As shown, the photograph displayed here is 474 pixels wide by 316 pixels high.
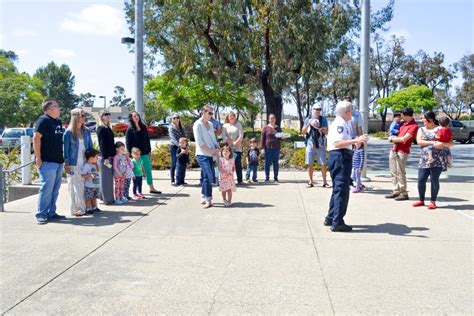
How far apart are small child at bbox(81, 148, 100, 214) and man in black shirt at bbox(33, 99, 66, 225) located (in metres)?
0.51

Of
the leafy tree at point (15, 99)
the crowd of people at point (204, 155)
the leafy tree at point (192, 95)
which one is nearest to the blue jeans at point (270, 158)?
the crowd of people at point (204, 155)

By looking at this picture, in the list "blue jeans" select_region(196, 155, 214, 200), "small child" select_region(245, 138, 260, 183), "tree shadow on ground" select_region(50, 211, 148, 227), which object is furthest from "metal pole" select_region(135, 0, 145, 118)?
"tree shadow on ground" select_region(50, 211, 148, 227)

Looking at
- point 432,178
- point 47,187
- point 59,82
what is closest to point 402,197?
point 432,178

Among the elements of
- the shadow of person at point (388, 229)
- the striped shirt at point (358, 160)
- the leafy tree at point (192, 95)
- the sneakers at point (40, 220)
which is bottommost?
the shadow of person at point (388, 229)

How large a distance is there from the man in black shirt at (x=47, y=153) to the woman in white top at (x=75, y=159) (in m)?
0.16

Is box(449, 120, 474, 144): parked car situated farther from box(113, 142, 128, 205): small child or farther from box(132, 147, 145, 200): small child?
box(113, 142, 128, 205): small child

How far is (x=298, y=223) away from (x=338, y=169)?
114cm

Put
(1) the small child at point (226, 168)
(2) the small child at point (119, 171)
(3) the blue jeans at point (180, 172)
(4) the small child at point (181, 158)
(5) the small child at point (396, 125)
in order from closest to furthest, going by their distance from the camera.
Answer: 1. (1) the small child at point (226, 168)
2. (2) the small child at point (119, 171)
3. (5) the small child at point (396, 125)
4. (4) the small child at point (181, 158)
5. (3) the blue jeans at point (180, 172)

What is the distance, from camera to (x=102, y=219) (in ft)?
24.1

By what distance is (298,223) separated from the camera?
7070 millimetres

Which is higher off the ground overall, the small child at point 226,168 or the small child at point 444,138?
the small child at point 444,138

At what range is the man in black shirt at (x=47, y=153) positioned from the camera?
693cm

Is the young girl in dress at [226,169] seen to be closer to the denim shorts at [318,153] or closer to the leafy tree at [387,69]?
the denim shorts at [318,153]

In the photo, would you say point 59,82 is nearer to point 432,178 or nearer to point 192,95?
point 192,95
